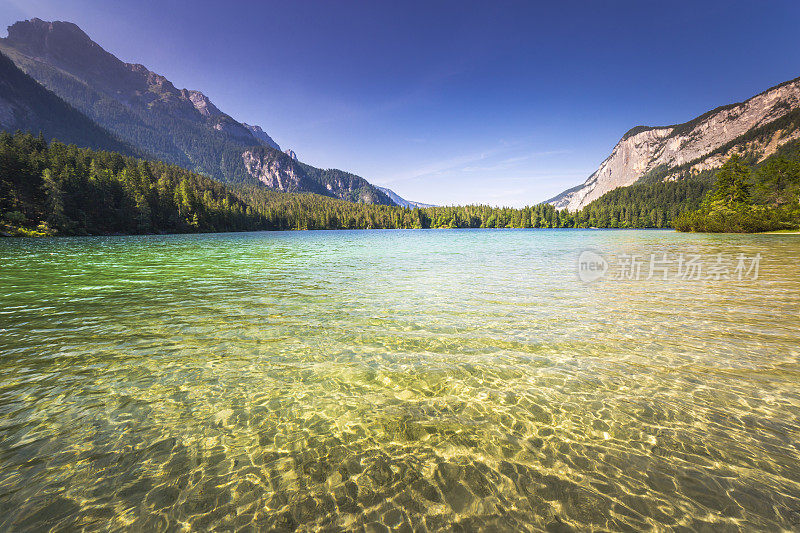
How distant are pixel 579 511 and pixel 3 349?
14.3 metres

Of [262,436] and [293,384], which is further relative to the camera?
[293,384]

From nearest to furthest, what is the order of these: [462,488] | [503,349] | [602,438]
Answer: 1. [462,488]
2. [602,438]
3. [503,349]

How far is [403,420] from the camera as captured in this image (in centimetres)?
559

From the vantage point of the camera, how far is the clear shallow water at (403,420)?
3.83m

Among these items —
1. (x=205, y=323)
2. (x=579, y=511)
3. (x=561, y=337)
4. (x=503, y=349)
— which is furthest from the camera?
(x=205, y=323)

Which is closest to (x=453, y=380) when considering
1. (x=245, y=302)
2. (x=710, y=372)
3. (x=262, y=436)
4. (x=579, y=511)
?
(x=579, y=511)

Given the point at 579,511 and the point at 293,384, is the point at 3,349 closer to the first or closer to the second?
the point at 293,384

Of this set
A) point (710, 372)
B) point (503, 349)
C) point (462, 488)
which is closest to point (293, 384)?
point (462, 488)

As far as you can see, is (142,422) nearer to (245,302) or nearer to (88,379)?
(88,379)

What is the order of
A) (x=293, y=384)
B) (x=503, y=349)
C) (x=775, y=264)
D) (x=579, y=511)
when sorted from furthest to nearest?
(x=775, y=264)
(x=503, y=349)
(x=293, y=384)
(x=579, y=511)

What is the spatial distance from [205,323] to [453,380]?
9175 millimetres

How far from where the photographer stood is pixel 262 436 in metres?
5.25

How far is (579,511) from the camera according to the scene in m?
3.75

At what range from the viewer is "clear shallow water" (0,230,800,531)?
3.83 m
